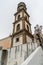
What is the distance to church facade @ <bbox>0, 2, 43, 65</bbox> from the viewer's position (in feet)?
25.2

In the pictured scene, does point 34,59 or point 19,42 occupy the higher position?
point 19,42

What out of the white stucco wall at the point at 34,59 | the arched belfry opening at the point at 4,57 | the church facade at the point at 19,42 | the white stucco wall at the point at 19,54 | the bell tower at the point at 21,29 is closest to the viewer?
the white stucco wall at the point at 34,59

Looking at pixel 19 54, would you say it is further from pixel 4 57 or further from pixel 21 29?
pixel 21 29

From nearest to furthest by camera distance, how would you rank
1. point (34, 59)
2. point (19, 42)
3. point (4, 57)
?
point (34, 59), point (4, 57), point (19, 42)

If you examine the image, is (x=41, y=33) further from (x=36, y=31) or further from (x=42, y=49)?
(x=42, y=49)

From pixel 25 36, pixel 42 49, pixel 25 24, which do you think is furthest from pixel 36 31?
pixel 42 49

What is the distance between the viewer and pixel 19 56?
7680 millimetres

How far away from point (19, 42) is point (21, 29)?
216 centimetres

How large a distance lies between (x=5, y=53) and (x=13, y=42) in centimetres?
972

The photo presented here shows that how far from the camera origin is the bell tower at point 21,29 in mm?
17344

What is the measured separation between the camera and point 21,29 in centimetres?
1819

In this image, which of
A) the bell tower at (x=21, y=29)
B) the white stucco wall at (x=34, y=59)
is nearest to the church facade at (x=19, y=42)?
the bell tower at (x=21, y=29)

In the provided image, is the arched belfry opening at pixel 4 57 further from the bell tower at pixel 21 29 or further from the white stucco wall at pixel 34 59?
the bell tower at pixel 21 29

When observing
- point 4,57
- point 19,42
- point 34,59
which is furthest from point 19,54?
point 19,42
